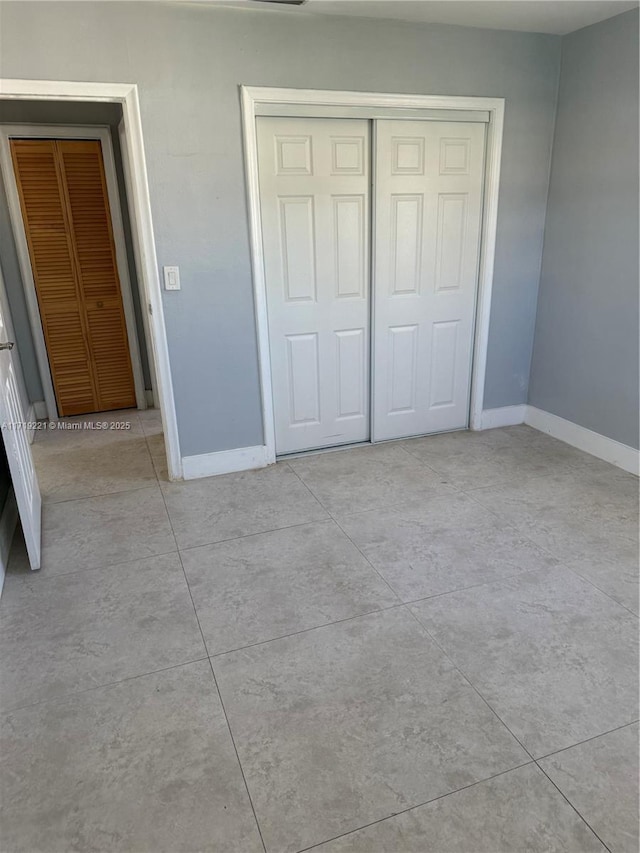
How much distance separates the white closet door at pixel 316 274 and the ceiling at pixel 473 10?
0.48 metres

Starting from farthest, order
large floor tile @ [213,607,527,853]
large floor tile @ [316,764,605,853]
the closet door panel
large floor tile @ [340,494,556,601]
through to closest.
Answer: the closet door panel, large floor tile @ [340,494,556,601], large floor tile @ [213,607,527,853], large floor tile @ [316,764,605,853]

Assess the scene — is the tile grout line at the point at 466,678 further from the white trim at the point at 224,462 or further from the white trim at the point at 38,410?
the white trim at the point at 38,410

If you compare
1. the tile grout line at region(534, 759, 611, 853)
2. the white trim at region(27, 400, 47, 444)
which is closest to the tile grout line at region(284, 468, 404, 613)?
the tile grout line at region(534, 759, 611, 853)

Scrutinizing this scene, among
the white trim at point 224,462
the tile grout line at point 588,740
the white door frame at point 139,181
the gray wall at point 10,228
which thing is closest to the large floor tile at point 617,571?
the tile grout line at point 588,740

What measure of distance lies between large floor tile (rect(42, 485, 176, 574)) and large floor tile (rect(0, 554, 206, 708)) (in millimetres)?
100

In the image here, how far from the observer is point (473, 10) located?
272cm

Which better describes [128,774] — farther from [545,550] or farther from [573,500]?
[573,500]

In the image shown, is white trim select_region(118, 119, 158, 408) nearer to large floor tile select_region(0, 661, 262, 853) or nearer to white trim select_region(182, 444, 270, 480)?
white trim select_region(182, 444, 270, 480)

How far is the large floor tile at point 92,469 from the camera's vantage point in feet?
10.3

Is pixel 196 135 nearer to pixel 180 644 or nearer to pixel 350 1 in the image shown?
pixel 350 1

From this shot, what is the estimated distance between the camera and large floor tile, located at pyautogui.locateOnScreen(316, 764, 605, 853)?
4.24 feet

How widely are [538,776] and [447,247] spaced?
283 cm

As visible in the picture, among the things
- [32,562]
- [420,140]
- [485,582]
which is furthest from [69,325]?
[485,582]

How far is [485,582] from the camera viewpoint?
7.35ft
